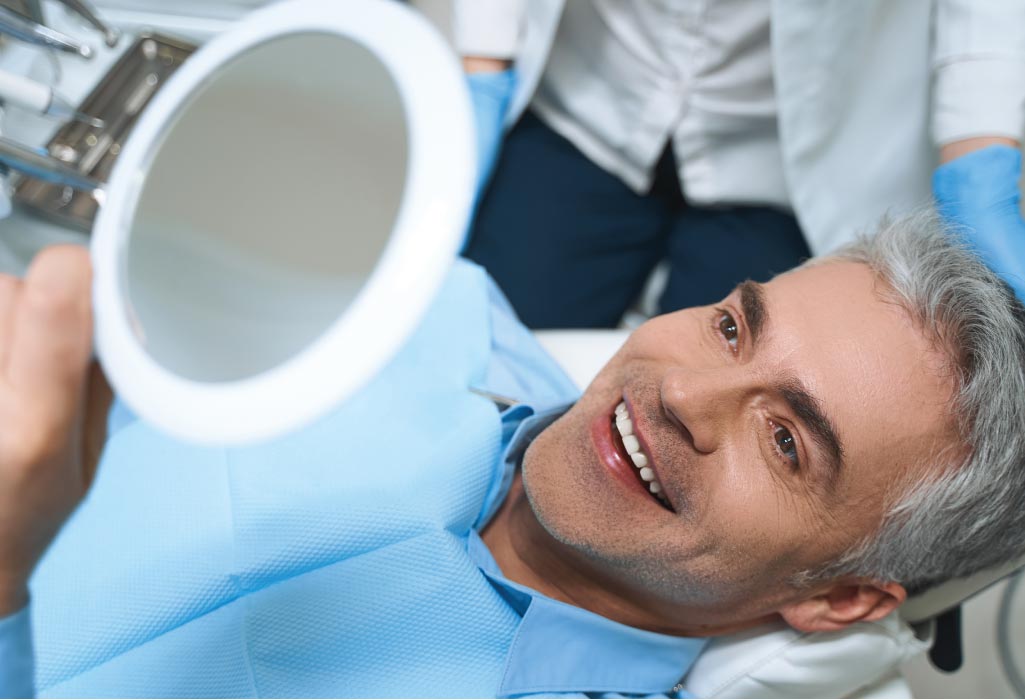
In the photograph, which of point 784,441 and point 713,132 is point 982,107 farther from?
point 784,441

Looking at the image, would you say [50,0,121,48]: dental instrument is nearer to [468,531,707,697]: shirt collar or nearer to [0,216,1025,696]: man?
[0,216,1025,696]: man

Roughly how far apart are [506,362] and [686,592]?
453mm

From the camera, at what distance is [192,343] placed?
61cm

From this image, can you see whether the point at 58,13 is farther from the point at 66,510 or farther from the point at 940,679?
the point at 940,679

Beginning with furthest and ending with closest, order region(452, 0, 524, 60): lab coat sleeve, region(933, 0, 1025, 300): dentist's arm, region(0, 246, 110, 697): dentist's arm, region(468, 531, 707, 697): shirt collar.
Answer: region(452, 0, 524, 60): lab coat sleeve
region(933, 0, 1025, 300): dentist's arm
region(468, 531, 707, 697): shirt collar
region(0, 246, 110, 697): dentist's arm

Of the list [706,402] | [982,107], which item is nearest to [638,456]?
[706,402]

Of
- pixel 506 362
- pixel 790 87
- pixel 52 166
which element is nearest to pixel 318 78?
pixel 52 166

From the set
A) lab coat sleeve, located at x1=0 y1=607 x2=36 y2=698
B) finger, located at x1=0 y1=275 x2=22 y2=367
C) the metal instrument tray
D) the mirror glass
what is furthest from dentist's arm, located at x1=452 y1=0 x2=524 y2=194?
lab coat sleeve, located at x1=0 y1=607 x2=36 y2=698

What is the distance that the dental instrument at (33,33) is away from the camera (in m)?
0.88

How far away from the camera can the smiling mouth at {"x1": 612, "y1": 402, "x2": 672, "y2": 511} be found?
0.86m

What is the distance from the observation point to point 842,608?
93cm

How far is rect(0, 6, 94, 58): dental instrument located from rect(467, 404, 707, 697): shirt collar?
2.42 feet

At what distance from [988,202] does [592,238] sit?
656mm

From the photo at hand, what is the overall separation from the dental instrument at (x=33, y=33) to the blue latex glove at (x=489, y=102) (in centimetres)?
65
